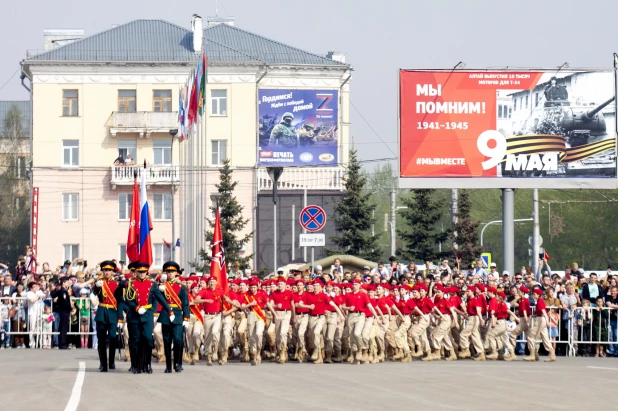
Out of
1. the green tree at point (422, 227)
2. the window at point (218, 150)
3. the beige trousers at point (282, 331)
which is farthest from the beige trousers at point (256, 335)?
the window at point (218, 150)

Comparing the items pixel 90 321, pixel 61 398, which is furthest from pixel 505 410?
pixel 90 321

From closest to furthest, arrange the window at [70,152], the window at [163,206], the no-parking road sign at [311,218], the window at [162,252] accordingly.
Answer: the no-parking road sign at [311,218] < the window at [70,152] < the window at [162,252] < the window at [163,206]

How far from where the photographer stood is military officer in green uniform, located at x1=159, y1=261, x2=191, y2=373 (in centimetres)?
1995

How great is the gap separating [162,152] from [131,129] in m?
2.69

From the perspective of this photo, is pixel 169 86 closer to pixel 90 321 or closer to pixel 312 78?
pixel 312 78

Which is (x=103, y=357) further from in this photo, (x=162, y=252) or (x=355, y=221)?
(x=162, y=252)

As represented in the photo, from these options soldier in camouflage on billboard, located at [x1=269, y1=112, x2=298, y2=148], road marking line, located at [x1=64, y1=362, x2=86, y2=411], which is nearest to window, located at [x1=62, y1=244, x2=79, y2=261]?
soldier in camouflage on billboard, located at [x1=269, y1=112, x2=298, y2=148]

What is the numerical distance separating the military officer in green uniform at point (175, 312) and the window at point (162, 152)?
45719mm

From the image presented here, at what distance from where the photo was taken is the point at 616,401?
15.5m

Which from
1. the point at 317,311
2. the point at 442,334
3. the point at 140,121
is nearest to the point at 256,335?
the point at 317,311

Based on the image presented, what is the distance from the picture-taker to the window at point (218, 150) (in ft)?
212

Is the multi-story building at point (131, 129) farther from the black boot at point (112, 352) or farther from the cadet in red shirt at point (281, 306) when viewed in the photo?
the black boot at point (112, 352)

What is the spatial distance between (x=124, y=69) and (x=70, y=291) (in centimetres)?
3609

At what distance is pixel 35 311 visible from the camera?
92.4 feet
